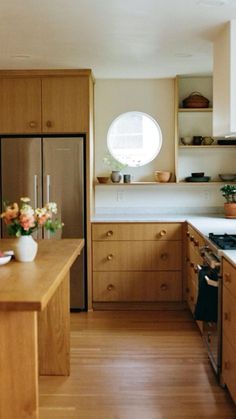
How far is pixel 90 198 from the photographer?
4.83 meters

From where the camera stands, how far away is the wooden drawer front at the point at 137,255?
4.80m

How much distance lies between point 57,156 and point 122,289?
142cm

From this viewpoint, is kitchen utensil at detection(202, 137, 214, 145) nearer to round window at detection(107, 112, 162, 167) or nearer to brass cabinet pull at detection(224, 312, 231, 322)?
round window at detection(107, 112, 162, 167)

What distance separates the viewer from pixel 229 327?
9.23ft

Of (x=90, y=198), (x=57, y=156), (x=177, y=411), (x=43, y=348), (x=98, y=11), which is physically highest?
(x=98, y=11)

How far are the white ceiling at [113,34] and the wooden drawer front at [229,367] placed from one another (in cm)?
202

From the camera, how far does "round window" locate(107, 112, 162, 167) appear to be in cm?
549

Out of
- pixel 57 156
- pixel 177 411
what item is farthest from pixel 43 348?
pixel 57 156

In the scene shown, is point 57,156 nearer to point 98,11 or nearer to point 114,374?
point 98,11

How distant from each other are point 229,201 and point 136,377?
2243mm

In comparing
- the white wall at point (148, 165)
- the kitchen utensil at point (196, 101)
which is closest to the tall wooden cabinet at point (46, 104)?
the white wall at point (148, 165)

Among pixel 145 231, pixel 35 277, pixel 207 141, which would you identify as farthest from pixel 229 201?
pixel 35 277

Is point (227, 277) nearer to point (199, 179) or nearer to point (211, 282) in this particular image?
point (211, 282)

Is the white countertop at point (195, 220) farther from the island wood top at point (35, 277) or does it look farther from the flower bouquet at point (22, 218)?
the flower bouquet at point (22, 218)
